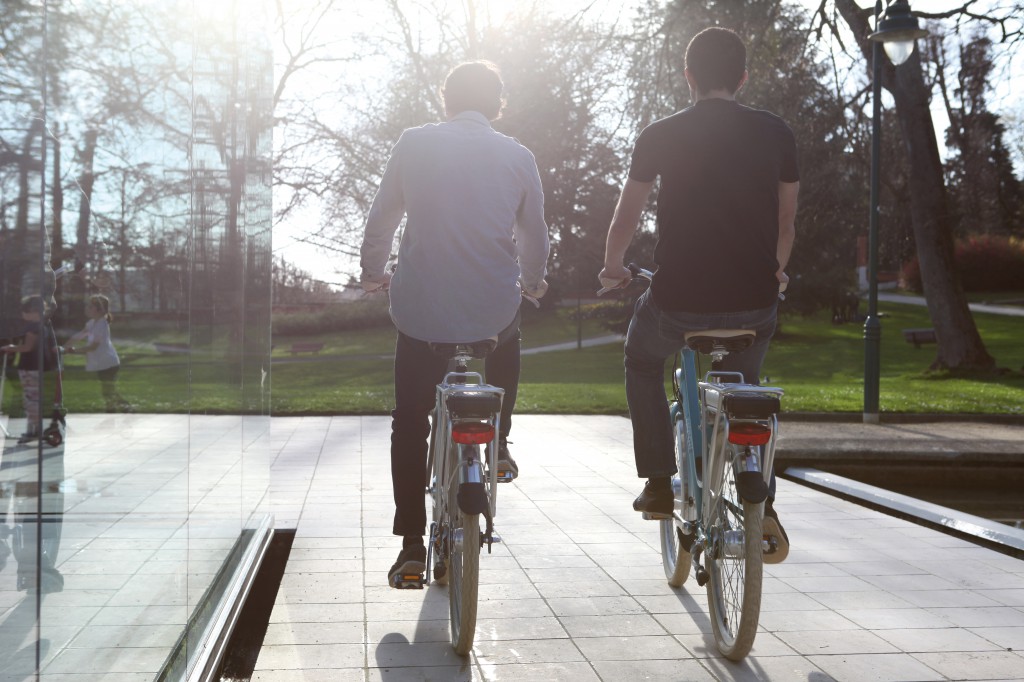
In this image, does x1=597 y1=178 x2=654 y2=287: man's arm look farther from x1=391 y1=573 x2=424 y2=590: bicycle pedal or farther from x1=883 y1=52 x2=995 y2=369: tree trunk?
x1=883 y1=52 x2=995 y2=369: tree trunk

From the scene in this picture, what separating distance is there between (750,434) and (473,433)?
901mm

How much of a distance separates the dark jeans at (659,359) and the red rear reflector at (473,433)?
834 mm

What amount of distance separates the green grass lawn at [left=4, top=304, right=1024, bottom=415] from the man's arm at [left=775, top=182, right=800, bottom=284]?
2.12 metres

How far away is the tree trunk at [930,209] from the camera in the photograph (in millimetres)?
20172

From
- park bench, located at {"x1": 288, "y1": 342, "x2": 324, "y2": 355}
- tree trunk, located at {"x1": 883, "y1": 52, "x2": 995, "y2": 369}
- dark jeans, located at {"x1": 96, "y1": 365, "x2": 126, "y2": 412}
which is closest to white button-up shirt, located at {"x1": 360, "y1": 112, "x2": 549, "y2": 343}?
dark jeans, located at {"x1": 96, "y1": 365, "x2": 126, "y2": 412}

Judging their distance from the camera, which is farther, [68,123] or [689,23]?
[689,23]

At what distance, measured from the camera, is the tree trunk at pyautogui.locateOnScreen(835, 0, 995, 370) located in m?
20.2

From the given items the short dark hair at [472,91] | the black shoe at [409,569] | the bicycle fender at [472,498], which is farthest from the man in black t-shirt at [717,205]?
the black shoe at [409,569]

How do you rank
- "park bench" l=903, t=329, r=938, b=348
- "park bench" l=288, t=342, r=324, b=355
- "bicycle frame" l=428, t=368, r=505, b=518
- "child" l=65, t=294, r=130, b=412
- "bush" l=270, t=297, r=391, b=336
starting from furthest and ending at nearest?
"bush" l=270, t=297, r=391, b=336
"park bench" l=288, t=342, r=324, b=355
"park bench" l=903, t=329, r=938, b=348
"bicycle frame" l=428, t=368, r=505, b=518
"child" l=65, t=294, r=130, b=412

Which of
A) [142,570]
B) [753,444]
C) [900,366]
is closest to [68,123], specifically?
[142,570]

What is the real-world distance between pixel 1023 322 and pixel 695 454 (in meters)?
39.2

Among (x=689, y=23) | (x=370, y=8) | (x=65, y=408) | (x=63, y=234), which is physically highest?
(x=370, y=8)

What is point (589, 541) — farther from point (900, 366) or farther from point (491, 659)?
point (900, 366)

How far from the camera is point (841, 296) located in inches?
1344
